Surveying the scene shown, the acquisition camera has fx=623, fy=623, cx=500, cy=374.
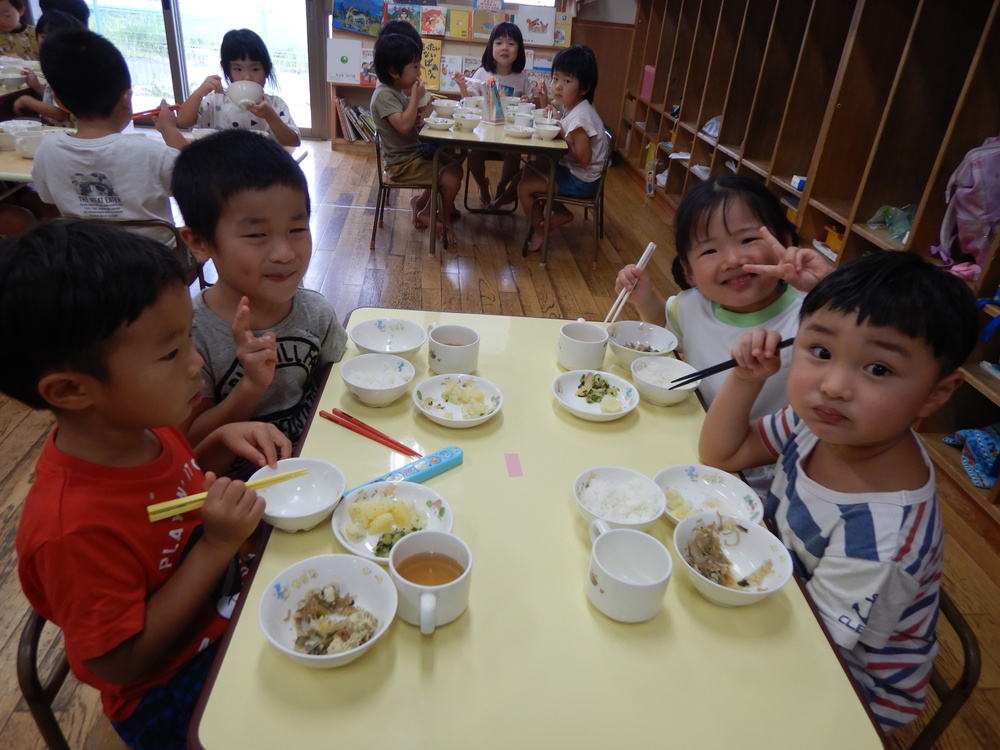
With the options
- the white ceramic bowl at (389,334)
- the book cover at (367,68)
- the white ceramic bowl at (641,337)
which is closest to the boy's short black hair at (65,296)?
the white ceramic bowl at (389,334)

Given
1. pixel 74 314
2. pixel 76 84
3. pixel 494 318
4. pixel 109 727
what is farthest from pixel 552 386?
pixel 76 84

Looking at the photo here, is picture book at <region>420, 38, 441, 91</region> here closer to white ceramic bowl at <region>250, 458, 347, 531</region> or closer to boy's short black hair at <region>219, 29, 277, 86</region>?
boy's short black hair at <region>219, 29, 277, 86</region>

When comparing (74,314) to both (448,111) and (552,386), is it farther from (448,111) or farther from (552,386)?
(448,111)

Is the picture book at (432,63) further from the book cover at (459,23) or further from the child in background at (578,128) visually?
the child in background at (578,128)

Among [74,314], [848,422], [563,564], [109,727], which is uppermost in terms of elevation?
[74,314]

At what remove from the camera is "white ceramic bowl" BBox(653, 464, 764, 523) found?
3.60 feet

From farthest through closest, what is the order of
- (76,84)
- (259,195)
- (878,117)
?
1. (878,117)
2. (76,84)
3. (259,195)

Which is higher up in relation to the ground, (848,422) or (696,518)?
(848,422)

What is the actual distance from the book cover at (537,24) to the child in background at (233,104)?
3744 mm

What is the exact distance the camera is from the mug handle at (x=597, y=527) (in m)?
0.96

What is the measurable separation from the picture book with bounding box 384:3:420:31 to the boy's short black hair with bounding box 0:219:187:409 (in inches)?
247

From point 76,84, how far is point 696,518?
252cm

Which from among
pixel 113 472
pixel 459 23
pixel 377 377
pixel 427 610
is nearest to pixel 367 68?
pixel 459 23

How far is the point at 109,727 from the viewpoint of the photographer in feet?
4.70
